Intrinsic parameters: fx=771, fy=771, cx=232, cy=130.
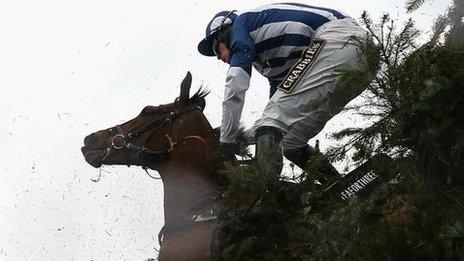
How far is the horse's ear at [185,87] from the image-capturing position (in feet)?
22.6

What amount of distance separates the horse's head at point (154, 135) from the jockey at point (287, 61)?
1.27 ft

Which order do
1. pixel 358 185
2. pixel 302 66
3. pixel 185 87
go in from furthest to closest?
pixel 185 87, pixel 302 66, pixel 358 185

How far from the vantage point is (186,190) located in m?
6.23

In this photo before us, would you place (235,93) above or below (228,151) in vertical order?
above

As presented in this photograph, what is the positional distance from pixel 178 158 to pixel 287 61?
127 cm

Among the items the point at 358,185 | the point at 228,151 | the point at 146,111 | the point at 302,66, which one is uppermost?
the point at 302,66

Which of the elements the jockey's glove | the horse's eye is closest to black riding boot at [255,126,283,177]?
the jockey's glove

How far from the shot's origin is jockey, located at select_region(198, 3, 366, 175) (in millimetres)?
6195

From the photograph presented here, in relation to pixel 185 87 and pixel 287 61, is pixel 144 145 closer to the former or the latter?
pixel 185 87

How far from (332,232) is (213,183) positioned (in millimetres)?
2268

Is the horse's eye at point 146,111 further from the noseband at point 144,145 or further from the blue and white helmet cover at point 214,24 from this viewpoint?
the blue and white helmet cover at point 214,24

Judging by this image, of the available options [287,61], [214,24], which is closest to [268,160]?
[287,61]

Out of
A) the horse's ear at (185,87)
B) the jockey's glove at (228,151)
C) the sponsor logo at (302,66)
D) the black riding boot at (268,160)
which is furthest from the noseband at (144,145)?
the black riding boot at (268,160)

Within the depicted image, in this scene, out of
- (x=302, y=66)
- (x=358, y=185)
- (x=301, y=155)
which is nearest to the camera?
(x=358, y=185)
